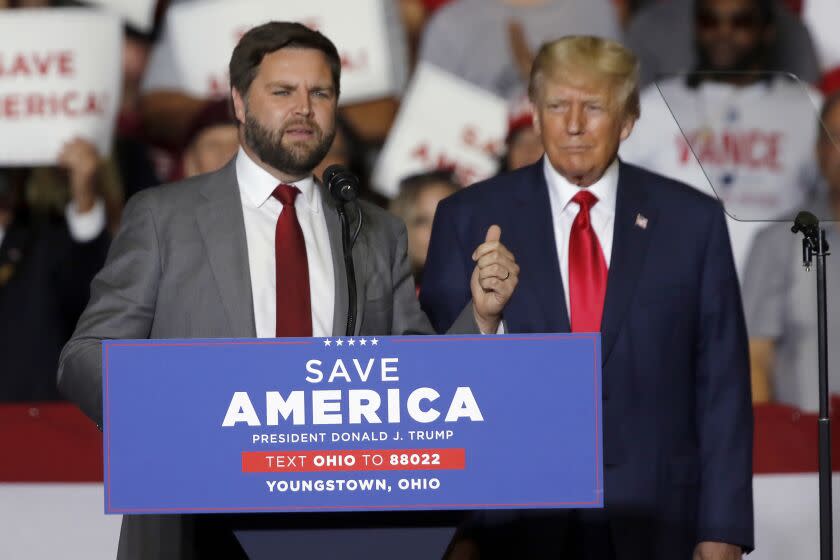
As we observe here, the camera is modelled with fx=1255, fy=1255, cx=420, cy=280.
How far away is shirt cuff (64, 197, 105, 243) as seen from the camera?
3990 millimetres

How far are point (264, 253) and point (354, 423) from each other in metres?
0.52

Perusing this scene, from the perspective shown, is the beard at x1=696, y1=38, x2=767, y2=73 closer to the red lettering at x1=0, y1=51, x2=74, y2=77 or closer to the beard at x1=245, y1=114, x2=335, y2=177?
the red lettering at x1=0, y1=51, x2=74, y2=77

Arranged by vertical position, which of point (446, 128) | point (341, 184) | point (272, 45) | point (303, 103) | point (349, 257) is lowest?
point (349, 257)

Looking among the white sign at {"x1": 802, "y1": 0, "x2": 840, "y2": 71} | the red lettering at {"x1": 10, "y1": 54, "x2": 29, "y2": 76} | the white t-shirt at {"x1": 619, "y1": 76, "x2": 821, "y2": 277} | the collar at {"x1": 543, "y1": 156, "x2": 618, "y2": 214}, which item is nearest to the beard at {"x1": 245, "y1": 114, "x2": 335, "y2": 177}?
the collar at {"x1": 543, "y1": 156, "x2": 618, "y2": 214}

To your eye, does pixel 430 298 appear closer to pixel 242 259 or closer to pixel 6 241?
pixel 242 259

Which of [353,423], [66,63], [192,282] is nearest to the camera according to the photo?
[353,423]

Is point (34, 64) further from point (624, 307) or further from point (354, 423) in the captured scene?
point (354, 423)

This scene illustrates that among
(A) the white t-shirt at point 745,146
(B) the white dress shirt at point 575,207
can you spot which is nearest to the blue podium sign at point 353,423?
(B) the white dress shirt at point 575,207

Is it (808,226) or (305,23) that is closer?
(808,226)

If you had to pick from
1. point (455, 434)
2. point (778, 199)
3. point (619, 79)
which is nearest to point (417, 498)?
point (455, 434)

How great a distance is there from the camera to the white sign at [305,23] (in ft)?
13.3

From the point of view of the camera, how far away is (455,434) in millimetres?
1602

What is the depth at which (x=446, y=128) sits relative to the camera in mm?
4152

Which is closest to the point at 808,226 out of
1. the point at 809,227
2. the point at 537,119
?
the point at 809,227
